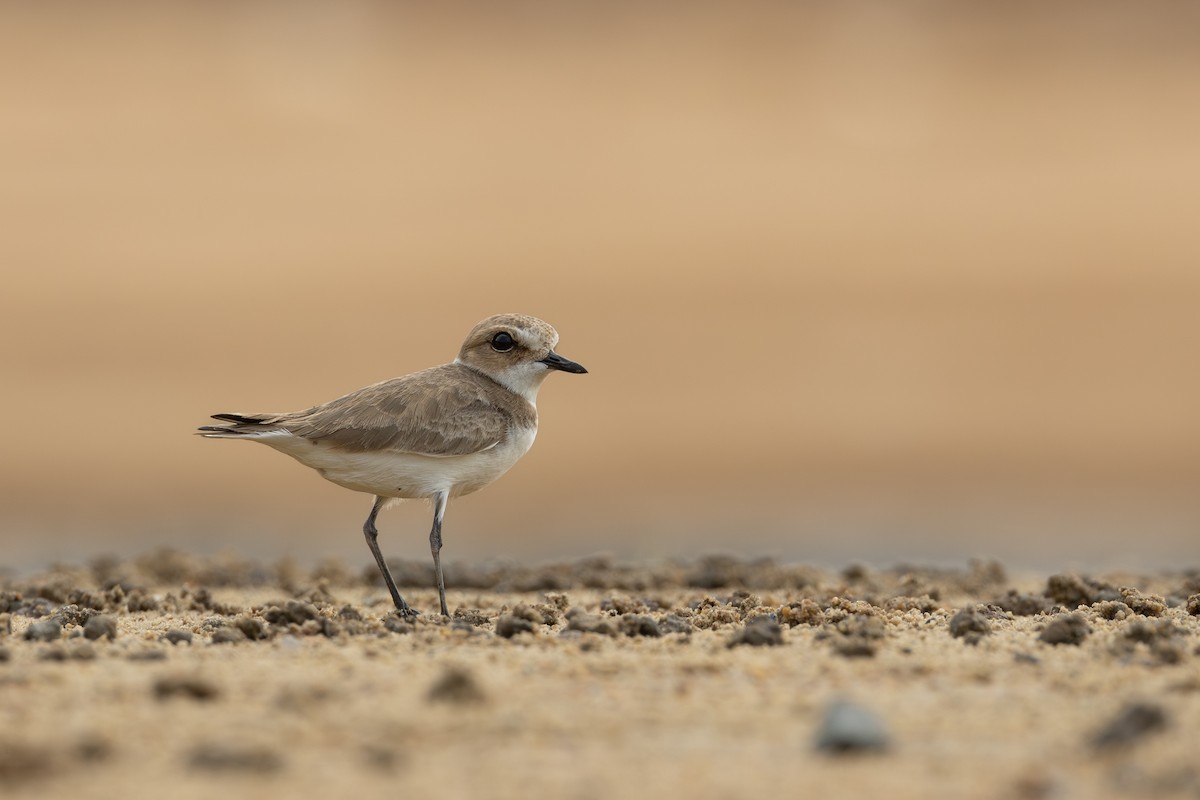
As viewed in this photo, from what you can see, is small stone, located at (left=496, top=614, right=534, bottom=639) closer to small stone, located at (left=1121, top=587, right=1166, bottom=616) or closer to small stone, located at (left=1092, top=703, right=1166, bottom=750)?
small stone, located at (left=1092, top=703, right=1166, bottom=750)

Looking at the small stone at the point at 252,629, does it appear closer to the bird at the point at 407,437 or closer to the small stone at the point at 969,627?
the bird at the point at 407,437

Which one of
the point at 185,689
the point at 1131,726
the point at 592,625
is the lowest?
the point at 185,689

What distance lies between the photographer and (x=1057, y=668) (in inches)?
210

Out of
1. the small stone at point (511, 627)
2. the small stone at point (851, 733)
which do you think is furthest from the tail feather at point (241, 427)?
the small stone at point (851, 733)

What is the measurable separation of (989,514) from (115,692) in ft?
45.3

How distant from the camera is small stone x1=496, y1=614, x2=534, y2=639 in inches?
247

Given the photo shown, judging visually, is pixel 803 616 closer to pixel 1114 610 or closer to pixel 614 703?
Result: pixel 1114 610

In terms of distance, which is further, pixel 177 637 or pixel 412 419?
pixel 412 419

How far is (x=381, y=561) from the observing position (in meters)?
8.52

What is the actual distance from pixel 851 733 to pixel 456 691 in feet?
4.22

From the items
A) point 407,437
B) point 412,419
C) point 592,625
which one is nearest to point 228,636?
point 592,625

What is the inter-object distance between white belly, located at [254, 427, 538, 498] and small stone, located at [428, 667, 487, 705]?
3.84 meters

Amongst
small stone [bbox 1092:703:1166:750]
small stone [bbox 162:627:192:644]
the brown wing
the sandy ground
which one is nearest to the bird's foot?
the sandy ground

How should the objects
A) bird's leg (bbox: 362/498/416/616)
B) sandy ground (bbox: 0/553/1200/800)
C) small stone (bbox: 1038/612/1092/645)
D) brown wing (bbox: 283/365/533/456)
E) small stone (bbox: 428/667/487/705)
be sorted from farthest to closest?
brown wing (bbox: 283/365/533/456) < bird's leg (bbox: 362/498/416/616) < small stone (bbox: 1038/612/1092/645) < small stone (bbox: 428/667/487/705) < sandy ground (bbox: 0/553/1200/800)
